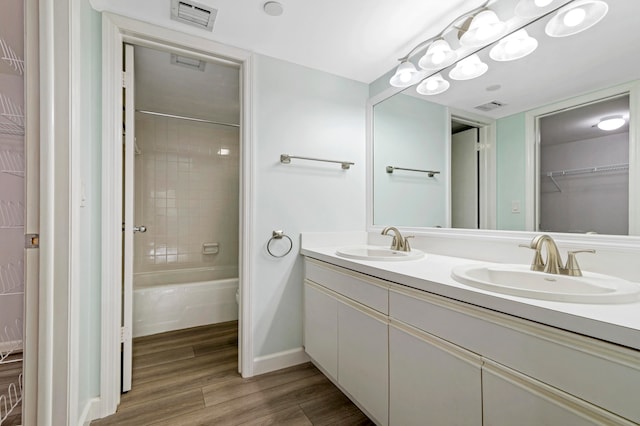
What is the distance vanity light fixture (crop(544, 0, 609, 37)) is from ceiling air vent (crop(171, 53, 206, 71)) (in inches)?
80.1

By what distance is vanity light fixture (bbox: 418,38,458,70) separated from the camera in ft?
5.08

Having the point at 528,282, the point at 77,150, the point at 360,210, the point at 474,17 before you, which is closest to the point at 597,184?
the point at 528,282

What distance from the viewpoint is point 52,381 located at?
3.35 feet

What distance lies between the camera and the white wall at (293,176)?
1.86 meters

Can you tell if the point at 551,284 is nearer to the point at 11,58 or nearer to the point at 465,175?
the point at 465,175

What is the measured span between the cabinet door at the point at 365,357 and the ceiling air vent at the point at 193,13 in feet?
5.71

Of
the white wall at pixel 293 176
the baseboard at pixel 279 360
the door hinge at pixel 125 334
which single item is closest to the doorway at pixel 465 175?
the white wall at pixel 293 176

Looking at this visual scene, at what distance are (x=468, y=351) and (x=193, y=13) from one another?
2.01 meters

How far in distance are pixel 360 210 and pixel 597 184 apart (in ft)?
4.47

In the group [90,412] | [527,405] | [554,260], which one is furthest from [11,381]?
[554,260]

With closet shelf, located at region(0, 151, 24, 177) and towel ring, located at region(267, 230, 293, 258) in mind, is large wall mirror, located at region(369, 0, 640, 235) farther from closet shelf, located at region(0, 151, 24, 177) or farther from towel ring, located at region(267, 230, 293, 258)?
closet shelf, located at region(0, 151, 24, 177)

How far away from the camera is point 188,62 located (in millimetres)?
1998

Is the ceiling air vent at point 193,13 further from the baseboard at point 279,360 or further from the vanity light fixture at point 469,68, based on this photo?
the baseboard at point 279,360

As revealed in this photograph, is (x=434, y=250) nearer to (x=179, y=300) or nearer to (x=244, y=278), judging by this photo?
(x=244, y=278)
